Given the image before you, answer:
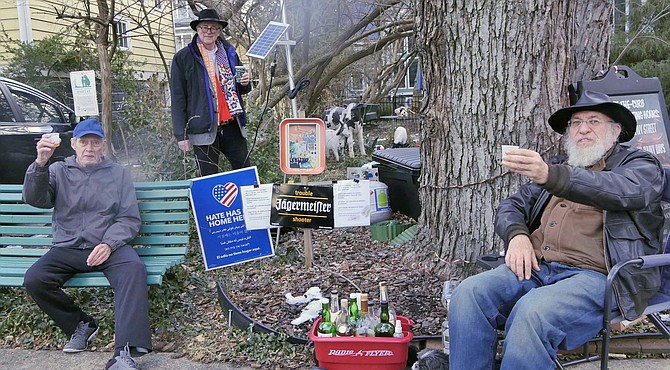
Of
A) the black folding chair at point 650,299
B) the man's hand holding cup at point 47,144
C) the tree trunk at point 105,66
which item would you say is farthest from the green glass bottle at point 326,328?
the tree trunk at point 105,66

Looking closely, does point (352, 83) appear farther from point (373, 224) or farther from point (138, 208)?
point (138, 208)

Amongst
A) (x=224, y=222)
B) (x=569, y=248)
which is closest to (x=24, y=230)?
(x=224, y=222)

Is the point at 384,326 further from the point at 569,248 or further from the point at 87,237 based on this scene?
the point at 87,237

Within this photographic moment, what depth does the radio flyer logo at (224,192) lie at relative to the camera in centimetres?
467

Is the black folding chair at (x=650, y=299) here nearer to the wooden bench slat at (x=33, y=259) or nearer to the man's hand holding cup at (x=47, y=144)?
the wooden bench slat at (x=33, y=259)

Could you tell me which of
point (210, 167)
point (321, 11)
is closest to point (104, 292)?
point (210, 167)

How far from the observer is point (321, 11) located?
11055 mm

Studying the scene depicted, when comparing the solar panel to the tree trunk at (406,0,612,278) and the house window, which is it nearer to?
the tree trunk at (406,0,612,278)

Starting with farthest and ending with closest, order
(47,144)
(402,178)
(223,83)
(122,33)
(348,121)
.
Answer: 1. (348,121)
2. (122,33)
3. (402,178)
4. (223,83)
5. (47,144)

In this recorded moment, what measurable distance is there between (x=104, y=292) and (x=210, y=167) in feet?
4.47

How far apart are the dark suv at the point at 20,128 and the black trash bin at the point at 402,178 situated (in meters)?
3.93

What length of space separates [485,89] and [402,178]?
7.10ft

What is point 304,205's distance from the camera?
453 cm

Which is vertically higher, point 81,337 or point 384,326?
point 384,326
